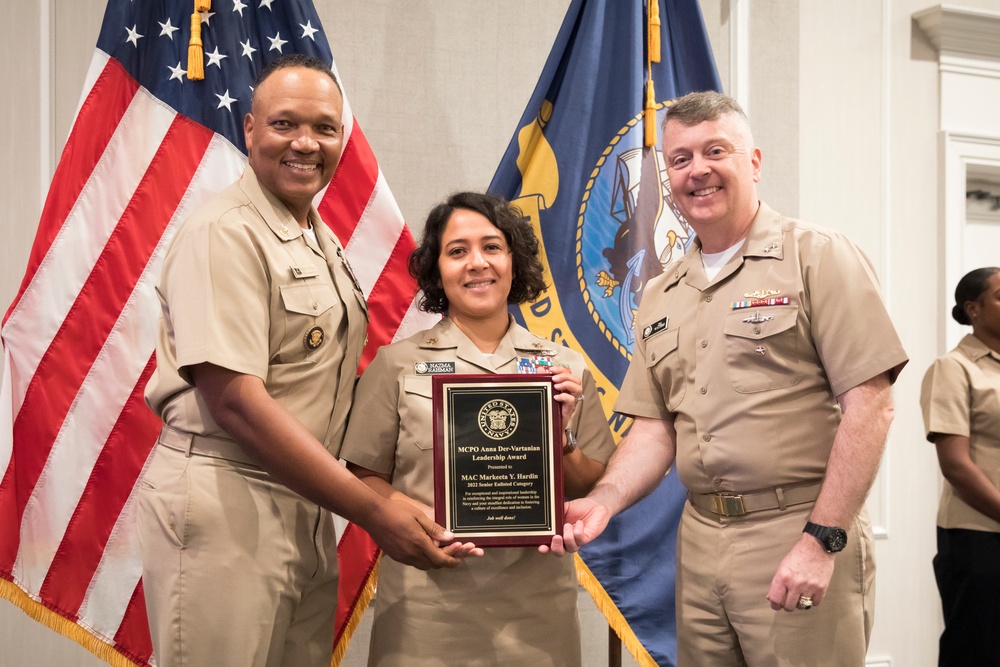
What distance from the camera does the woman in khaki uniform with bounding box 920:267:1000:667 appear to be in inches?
128

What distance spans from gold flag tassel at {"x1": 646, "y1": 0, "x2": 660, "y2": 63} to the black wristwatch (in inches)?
71.4

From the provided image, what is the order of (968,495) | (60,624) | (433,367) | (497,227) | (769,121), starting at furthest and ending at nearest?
1. (769,121)
2. (968,495)
3. (60,624)
4. (497,227)
5. (433,367)

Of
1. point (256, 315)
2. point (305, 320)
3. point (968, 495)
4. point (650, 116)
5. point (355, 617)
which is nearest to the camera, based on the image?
point (256, 315)

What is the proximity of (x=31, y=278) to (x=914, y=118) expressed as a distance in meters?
3.50

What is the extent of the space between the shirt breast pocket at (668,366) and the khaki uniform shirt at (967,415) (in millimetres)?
1580

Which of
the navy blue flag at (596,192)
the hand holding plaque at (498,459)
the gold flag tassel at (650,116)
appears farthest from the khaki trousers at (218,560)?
the gold flag tassel at (650,116)

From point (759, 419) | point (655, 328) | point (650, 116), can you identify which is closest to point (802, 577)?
Answer: point (759, 419)

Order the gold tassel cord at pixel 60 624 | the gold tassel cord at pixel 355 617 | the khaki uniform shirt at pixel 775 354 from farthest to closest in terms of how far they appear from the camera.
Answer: the gold tassel cord at pixel 355 617, the gold tassel cord at pixel 60 624, the khaki uniform shirt at pixel 775 354

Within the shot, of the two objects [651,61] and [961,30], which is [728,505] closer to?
[651,61]

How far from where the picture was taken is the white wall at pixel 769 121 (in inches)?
120

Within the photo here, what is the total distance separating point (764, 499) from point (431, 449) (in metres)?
0.75

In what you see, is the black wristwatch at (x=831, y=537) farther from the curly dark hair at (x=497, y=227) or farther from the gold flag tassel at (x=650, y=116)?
the gold flag tassel at (x=650, y=116)

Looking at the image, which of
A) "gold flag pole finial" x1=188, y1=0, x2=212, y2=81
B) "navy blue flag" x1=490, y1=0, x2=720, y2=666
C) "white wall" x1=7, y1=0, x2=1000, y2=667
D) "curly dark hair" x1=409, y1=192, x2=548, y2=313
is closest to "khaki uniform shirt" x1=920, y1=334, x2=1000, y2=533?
"white wall" x1=7, y1=0, x2=1000, y2=667

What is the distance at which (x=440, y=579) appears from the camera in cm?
208
